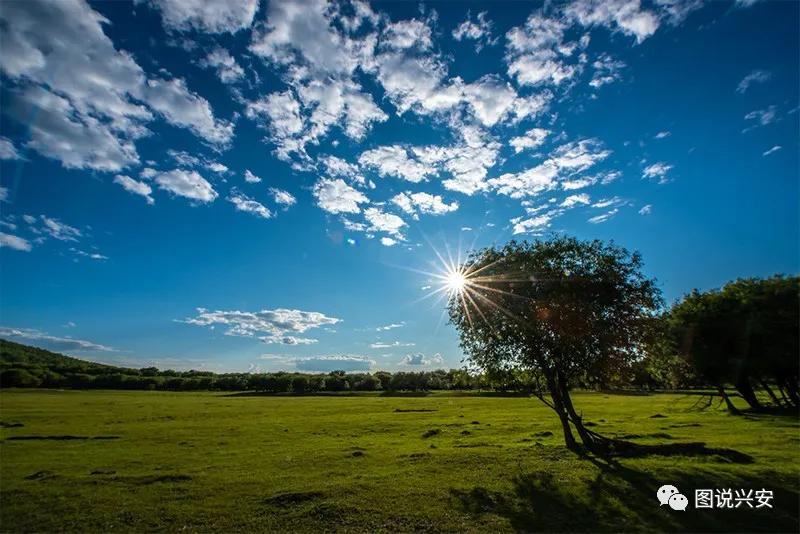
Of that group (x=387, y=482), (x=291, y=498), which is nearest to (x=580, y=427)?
(x=387, y=482)

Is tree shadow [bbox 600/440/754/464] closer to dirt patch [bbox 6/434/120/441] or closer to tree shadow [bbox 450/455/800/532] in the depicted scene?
tree shadow [bbox 450/455/800/532]

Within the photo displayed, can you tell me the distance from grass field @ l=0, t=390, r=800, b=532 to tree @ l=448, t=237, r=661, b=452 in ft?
22.6

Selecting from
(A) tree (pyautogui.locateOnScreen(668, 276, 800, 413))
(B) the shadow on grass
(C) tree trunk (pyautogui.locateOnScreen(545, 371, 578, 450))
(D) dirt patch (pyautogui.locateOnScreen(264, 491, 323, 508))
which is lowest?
(D) dirt patch (pyautogui.locateOnScreen(264, 491, 323, 508))

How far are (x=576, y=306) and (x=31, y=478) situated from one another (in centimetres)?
3959

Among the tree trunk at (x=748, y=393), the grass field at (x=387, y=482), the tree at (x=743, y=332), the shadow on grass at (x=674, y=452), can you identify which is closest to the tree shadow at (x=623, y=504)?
the grass field at (x=387, y=482)

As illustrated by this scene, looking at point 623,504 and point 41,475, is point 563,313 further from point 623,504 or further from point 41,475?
point 41,475

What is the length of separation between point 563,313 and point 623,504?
14.5 metres

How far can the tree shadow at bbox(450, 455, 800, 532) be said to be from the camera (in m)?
16.9

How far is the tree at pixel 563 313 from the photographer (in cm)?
3142

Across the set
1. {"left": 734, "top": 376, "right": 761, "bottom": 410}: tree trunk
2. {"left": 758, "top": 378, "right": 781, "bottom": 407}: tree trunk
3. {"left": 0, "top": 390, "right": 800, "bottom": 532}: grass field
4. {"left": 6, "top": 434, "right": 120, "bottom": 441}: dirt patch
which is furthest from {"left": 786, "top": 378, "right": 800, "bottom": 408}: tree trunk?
{"left": 6, "top": 434, "right": 120, "bottom": 441}: dirt patch

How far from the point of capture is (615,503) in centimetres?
1944

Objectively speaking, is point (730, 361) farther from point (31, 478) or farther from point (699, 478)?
point (31, 478)

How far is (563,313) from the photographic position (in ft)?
103

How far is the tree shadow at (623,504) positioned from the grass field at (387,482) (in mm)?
88
